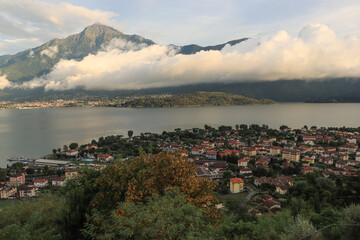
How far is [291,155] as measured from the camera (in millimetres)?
30719

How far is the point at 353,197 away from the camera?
15258 mm

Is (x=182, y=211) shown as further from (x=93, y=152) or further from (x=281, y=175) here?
(x=93, y=152)

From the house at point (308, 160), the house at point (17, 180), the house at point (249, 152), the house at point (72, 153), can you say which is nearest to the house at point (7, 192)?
the house at point (17, 180)

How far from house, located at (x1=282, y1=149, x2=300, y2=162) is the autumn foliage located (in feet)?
93.9

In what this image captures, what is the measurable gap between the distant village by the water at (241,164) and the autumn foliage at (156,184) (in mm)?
2930

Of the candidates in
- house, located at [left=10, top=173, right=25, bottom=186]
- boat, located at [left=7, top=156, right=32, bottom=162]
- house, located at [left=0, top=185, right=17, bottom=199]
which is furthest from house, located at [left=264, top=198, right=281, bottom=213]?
boat, located at [left=7, top=156, right=32, bottom=162]

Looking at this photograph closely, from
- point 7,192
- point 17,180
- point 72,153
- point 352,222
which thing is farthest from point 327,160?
point 17,180

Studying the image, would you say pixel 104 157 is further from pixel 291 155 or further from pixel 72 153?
pixel 291 155

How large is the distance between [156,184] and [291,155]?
98.3 ft

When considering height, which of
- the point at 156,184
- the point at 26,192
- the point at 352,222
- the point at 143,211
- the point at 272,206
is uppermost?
the point at 143,211

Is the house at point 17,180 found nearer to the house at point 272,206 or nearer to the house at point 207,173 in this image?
the house at point 207,173

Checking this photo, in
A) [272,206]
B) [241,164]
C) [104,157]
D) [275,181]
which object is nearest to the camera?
[272,206]

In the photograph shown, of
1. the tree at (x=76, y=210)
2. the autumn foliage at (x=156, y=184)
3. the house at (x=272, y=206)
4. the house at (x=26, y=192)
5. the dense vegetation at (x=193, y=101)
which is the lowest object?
the house at (x=26, y=192)

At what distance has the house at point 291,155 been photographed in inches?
1189
